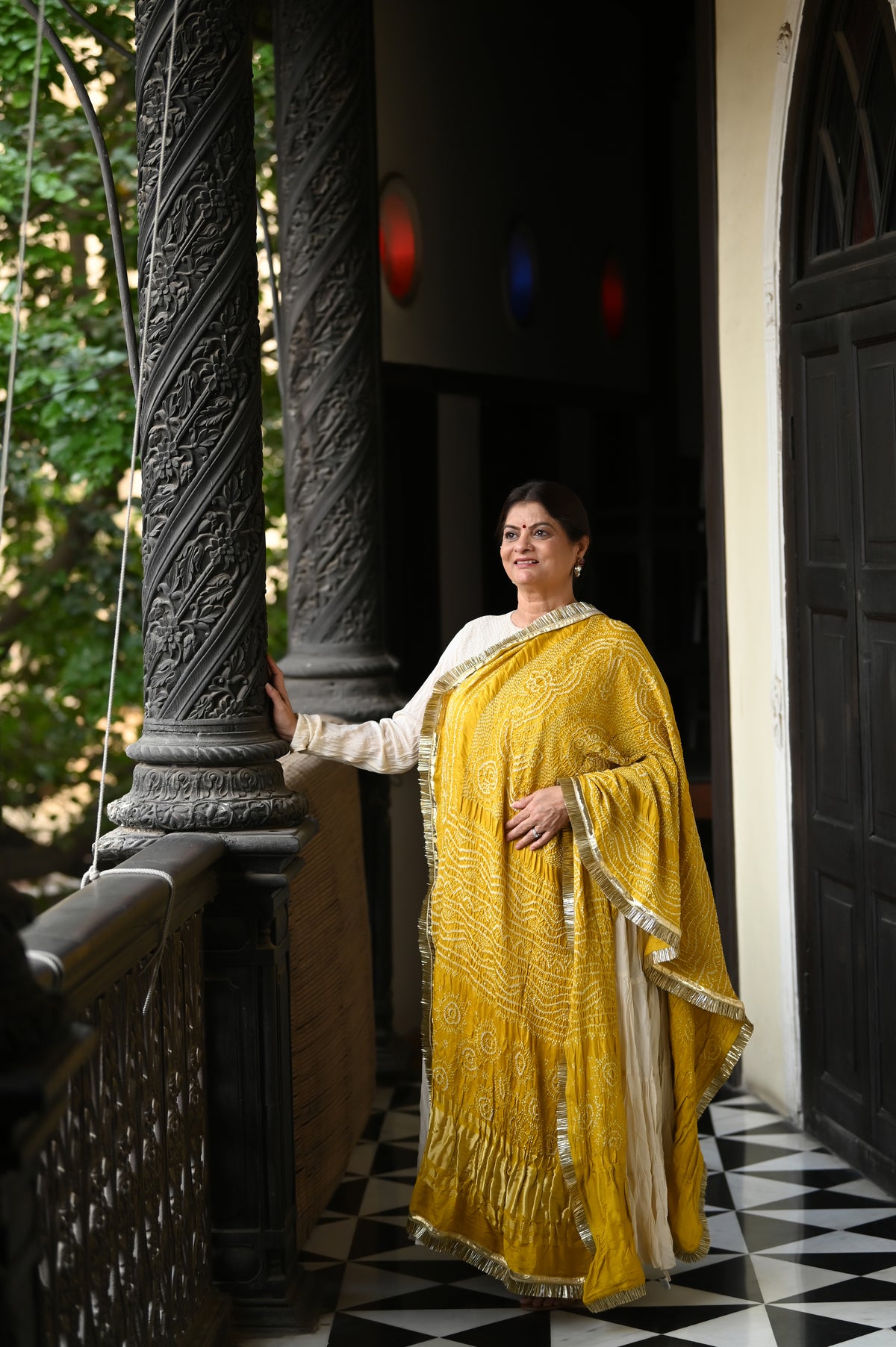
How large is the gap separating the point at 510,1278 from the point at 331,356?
8.80 feet

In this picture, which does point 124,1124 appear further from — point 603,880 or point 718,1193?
point 718,1193

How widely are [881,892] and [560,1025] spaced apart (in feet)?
3.72

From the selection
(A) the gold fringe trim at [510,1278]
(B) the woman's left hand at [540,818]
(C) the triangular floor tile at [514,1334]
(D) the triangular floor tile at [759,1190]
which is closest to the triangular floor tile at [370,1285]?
(A) the gold fringe trim at [510,1278]

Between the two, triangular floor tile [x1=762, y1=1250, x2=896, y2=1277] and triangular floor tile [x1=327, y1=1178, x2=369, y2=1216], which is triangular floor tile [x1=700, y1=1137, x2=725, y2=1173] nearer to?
triangular floor tile [x1=762, y1=1250, x2=896, y2=1277]

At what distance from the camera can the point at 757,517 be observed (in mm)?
4465

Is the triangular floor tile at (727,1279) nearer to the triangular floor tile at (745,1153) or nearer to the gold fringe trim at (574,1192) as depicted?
the gold fringe trim at (574,1192)

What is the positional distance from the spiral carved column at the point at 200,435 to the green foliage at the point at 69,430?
12.1 feet

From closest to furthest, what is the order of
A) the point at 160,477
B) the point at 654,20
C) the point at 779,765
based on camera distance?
1. the point at 160,477
2. the point at 779,765
3. the point at 654,20

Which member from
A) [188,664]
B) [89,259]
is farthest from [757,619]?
[89,259]

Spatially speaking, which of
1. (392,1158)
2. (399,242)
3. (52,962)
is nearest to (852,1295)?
(392,1158)

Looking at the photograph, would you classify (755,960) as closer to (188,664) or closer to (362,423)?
(362,423)

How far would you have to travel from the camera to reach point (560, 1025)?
10.1 ft

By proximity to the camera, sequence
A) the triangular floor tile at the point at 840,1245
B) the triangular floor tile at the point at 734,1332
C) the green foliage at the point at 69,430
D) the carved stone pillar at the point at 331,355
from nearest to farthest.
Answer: the triangular floor tile at the point at 734,1332, the triangular floor tile at the point at 840,1245, the carved stone pillar at the point at 331,355, the green foliage at the point at 69,430

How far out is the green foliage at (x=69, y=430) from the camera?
24.2 ft
